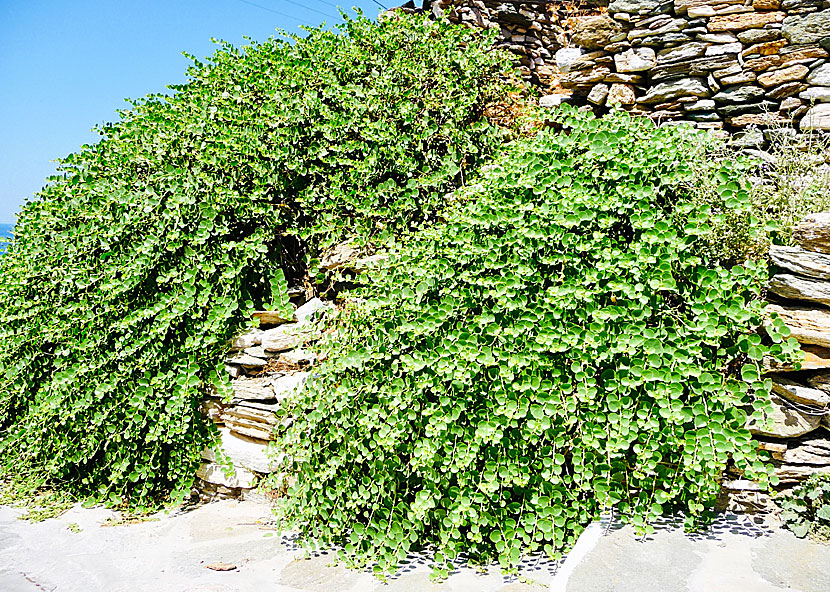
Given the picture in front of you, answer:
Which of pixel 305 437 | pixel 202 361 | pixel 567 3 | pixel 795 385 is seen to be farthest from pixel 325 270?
pixel 567 3

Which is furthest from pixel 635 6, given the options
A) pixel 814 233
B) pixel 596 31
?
pixel 814 233

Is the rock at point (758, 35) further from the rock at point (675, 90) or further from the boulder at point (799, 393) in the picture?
the boulder at point (799, 393)

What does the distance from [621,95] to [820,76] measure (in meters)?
1.19

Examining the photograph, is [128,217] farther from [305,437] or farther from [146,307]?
[305,437]

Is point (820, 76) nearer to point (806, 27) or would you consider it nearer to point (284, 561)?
point (806, 27)

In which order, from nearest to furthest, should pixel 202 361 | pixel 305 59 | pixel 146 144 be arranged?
pixel 202 361 < pixel 146 144 < pixel 305 59

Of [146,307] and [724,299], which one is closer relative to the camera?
[724,299]

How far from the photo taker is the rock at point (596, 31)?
4371mm

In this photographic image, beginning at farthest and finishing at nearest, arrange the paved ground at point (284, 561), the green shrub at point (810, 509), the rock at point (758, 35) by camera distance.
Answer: the rock at point (758, 35) → the green shrub at point (810, 509) → the paved ground at point (284, 561)

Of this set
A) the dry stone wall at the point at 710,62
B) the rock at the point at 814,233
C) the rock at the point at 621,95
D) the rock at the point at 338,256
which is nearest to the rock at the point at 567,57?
the dry stone wall at the point at 710,62

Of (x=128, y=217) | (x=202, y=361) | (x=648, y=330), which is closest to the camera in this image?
(x=648, y=330)

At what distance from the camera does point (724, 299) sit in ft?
9.10

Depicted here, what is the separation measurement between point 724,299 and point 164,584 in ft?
9.75

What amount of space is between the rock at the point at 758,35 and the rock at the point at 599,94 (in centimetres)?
89
